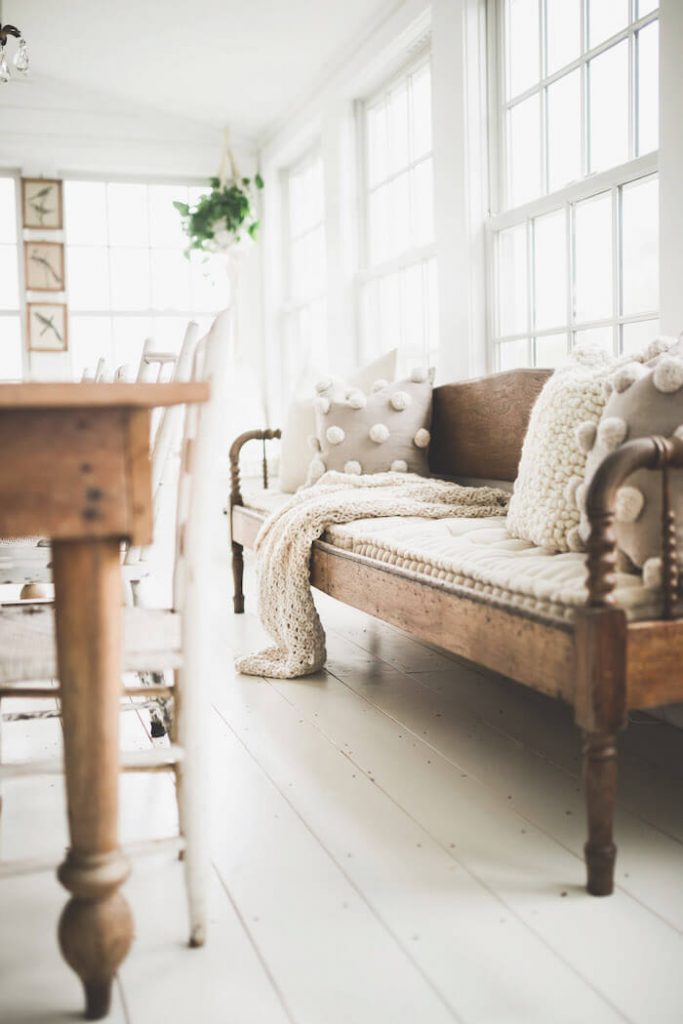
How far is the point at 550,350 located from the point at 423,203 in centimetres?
134

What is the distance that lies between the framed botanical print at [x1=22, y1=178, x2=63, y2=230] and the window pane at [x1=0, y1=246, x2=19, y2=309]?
23 centimetres

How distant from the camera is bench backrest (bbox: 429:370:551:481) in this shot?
3.14m

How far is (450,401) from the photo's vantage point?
3.62 m

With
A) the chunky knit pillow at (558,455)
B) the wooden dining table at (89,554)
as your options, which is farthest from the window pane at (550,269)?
the wooden dining table at (89,554)

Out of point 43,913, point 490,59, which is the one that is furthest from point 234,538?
point 43,913

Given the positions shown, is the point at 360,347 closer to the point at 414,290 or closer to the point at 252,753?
the point at 414,290

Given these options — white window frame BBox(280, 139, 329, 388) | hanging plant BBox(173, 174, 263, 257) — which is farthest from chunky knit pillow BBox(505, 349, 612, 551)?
hanging plant BBox(173, 174, 263, 257)

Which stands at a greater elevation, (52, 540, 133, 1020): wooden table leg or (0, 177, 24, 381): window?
(0, 177, 24, 381): window

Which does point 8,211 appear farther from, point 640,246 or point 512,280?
point 640,246

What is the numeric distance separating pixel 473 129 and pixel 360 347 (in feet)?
5.51

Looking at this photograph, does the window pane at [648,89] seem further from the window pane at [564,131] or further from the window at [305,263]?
the window at [305,263]

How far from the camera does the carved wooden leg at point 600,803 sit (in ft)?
5.05

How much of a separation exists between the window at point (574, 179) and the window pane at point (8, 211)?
12.3ft

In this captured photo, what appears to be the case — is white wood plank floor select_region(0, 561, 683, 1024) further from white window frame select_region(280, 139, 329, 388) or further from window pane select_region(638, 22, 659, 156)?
white window frame select_region(280, 139, 329, 388)
